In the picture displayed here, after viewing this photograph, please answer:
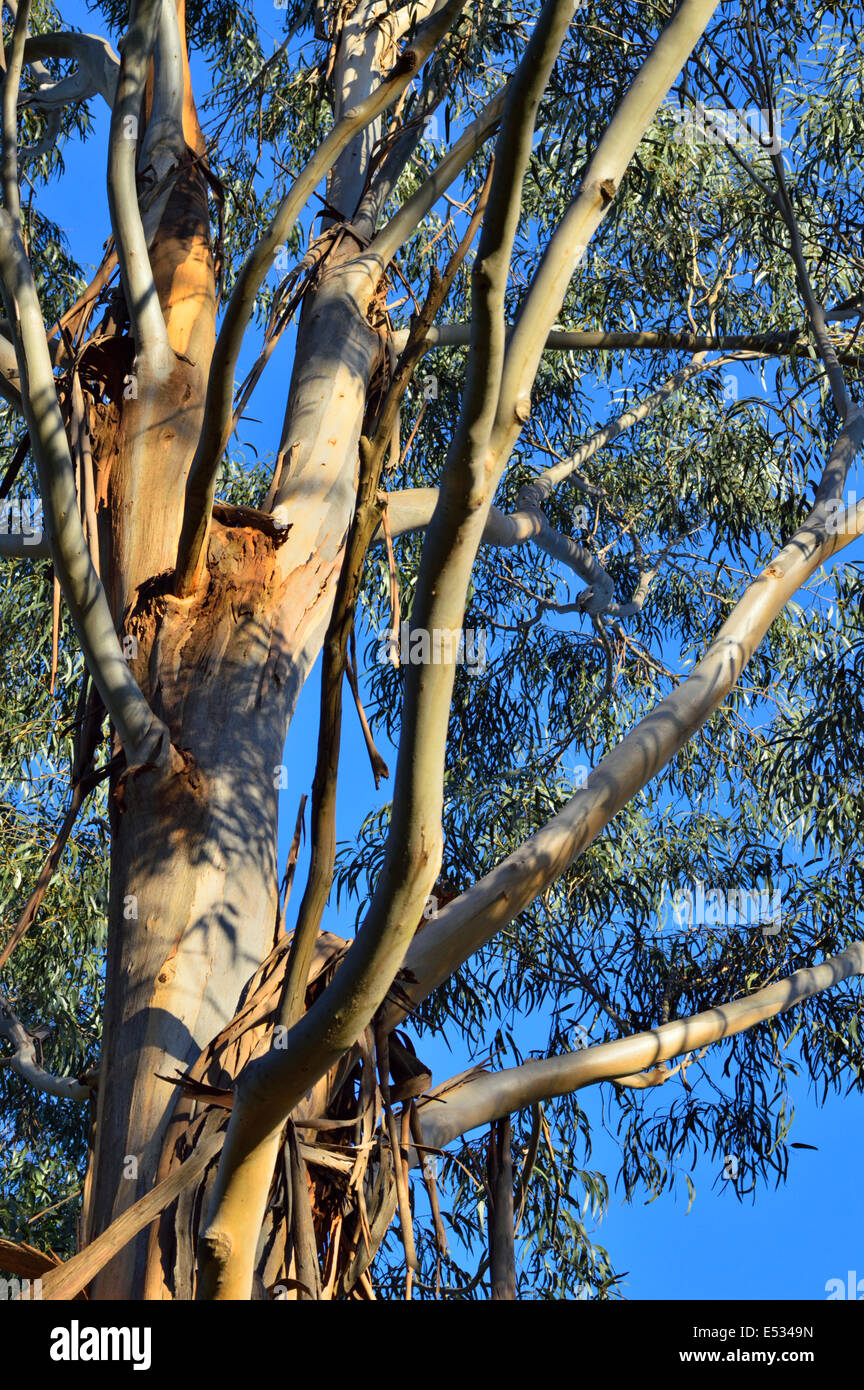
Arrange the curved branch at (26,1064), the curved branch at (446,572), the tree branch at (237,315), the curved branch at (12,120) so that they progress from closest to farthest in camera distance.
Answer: the curved branch at (446,572) → the tree branch at (237,315) → the curved branch at (12,120) → the curved branch at (26,1064)

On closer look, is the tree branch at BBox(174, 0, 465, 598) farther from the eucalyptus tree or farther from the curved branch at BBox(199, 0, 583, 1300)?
the curved branch at BBox(199, 0, 583, 1300)

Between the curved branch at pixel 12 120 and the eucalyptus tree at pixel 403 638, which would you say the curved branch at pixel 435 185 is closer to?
the eucalyptus tree at pixel 403 638

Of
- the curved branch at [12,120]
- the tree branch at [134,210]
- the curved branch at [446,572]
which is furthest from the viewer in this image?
the tree branch at [134,210]

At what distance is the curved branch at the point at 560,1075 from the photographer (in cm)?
177

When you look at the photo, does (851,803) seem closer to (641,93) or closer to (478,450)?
(641,93)

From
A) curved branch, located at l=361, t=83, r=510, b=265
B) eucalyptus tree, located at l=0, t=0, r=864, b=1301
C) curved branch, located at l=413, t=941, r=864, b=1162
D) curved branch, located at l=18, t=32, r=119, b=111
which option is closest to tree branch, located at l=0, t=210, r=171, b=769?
eucalyptus tree, located at l=0, t=0, r=864, b=1301

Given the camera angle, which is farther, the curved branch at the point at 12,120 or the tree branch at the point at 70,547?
the curved branch at the point at 12,120

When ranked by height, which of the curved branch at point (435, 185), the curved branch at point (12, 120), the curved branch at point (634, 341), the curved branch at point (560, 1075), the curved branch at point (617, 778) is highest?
the curved branch at point (634, 341)

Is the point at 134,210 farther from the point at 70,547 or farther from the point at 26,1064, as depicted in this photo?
the point at 26,1064

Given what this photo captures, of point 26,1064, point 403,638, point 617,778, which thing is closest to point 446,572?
point 403,638

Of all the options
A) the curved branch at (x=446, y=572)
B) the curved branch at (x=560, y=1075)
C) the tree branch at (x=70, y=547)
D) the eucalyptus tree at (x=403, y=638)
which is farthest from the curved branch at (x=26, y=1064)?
the curved branch at (x=446, y=572)

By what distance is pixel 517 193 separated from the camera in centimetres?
99

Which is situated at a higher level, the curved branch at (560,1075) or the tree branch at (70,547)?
the tree branch at (70,547)

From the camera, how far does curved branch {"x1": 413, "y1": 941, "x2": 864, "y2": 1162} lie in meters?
1.77
